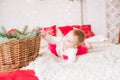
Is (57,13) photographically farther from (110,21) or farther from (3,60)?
(3,60)

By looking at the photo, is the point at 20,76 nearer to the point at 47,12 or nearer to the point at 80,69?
the point at 80,69

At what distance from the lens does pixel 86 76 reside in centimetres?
145

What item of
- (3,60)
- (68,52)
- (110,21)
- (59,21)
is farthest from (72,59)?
(110,21)

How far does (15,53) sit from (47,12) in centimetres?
205

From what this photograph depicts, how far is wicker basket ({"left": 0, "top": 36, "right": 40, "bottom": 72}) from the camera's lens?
5.38 feet

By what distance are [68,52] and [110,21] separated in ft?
6.95

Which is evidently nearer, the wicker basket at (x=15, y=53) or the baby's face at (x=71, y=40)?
the wicker basket at (x=15, y=53)

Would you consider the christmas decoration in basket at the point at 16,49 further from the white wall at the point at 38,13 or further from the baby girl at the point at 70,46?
the white wall at the point at 38,13

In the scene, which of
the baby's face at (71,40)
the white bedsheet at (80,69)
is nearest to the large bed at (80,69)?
the white bedsheet at (80,69)

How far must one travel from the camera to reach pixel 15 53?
5.46 ft

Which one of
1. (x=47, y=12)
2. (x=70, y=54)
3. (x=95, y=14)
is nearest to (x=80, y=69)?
(x=70, y=54)

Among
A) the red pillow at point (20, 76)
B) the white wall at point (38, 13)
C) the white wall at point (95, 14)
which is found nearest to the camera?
the red pillow at point (20, 76)

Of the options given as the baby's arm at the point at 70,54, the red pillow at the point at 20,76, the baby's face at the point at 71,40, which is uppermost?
the baby's face at the point at 71,40

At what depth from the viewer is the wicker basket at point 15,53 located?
1639 millimetres
